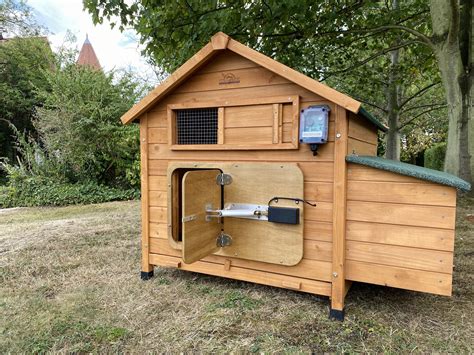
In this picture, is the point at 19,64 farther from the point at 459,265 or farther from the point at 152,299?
the point at 459,265

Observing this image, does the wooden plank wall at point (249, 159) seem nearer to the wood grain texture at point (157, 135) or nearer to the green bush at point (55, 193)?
the wood grain texture at point (157, 135)

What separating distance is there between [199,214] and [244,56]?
50.6 inches

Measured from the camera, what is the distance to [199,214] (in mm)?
2561

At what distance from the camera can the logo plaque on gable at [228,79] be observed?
2.68 meters

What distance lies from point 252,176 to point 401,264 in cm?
124

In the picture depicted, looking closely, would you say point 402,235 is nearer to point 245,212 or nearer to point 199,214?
point 245,212

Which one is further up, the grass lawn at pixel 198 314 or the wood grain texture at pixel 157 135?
the wood grain texture at pixel 157 135

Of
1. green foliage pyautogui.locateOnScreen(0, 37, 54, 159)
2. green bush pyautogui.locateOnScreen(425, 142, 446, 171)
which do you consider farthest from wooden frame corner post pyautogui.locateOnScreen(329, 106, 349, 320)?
green foliage pyautogui.locateOnScreen(0, 37, 54, 159)

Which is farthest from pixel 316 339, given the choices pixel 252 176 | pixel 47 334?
pixel 47 334

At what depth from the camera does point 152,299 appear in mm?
2713

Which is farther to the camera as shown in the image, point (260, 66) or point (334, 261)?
point (260, 66)

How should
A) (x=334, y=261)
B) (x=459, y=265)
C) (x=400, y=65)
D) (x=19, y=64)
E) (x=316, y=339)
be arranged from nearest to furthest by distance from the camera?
(x=316, y=339) → (x=334, y=261) → (x=459, y=265) → (x=400, y=65) → (x=19, y=64)

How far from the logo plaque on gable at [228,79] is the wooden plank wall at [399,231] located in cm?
115

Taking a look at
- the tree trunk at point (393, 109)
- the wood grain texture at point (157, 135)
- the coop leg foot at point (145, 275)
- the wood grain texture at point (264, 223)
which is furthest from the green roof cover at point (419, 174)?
the tree trunk at point (393, 109)
